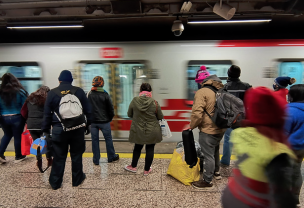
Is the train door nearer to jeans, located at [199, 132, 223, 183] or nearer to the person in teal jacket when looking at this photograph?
the person in teal jacket

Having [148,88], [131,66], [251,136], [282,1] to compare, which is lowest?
[251,136]

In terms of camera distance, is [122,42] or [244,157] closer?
[244,157]

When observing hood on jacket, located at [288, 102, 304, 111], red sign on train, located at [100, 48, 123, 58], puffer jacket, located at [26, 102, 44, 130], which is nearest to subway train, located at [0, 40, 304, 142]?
red sign on train, located at [100, 48, 123, 58]

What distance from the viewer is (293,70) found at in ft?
11.9

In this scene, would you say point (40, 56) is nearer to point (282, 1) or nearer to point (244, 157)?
point (244, 157)

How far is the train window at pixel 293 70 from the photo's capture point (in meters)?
3.63

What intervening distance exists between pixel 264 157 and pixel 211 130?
1.36 m

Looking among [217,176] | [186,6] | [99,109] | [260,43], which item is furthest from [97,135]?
[260,43]

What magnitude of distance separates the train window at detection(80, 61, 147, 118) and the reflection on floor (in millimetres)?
1657

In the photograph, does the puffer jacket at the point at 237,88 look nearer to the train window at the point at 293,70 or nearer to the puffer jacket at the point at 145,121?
the puffer jacket at the point at 145,121

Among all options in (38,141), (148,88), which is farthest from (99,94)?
(38,141)

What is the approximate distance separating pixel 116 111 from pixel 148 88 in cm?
158

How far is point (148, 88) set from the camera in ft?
8.66

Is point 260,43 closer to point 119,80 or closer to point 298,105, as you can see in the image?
point 298,105
